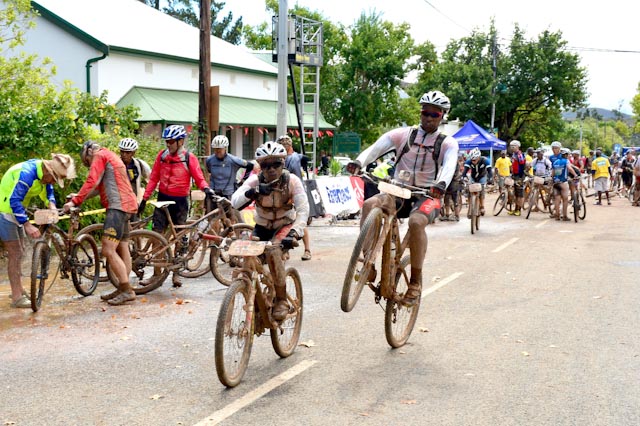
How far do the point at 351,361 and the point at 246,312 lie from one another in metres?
1.19

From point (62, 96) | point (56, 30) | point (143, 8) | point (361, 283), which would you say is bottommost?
point (361, 283)

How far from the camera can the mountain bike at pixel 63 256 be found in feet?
28.5

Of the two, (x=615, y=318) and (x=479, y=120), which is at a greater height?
(x=479, y=120)

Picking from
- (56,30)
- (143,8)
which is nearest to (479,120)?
(143,8)

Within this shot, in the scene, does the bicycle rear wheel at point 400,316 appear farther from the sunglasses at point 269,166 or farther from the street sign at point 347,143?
the street sign at point 347,143

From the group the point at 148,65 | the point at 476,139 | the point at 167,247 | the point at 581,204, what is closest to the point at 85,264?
the point at 167,247

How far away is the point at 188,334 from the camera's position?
25.0 ft

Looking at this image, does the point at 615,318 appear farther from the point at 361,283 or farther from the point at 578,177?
the point at 578,177

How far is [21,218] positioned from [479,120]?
55.3 m

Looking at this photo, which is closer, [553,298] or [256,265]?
[256,265]

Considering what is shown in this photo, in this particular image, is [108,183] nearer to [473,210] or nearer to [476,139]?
[473,210]

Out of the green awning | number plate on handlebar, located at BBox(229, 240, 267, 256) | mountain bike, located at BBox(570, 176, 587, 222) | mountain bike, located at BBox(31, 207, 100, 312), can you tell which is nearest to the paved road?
mountain bike, located at BBox(31, 207, 100, 312)

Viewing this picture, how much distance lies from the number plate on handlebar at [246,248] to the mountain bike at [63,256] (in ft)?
12.3

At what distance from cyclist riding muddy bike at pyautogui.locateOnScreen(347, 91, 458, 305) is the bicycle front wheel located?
406cm
